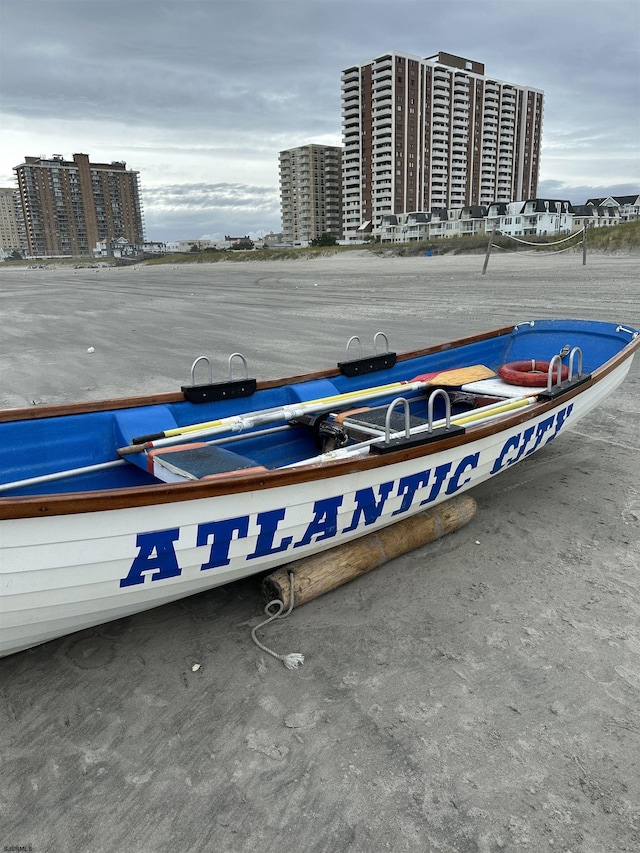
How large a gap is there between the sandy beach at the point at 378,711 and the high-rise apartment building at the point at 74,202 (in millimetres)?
188009

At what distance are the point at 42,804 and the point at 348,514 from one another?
6.59 feet

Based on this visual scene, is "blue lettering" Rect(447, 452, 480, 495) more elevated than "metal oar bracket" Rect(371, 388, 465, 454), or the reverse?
"metal oar bracket" Rect(371, 388, 465, 454)

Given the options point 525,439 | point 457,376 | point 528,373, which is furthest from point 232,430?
point 528,373

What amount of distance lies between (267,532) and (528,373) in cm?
388

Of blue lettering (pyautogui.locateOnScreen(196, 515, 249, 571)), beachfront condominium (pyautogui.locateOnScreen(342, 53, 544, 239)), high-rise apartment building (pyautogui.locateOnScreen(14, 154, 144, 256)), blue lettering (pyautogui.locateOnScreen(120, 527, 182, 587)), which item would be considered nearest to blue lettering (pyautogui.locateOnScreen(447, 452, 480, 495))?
blue lettering (pyautogui.locateOnScreen(196, 515, 249, 571))

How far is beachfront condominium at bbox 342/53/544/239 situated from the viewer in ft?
317

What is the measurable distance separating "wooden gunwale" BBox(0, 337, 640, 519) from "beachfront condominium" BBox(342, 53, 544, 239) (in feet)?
332

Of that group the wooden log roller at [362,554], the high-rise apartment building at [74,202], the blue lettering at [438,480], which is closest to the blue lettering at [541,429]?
the wooden log roller at [362,554]

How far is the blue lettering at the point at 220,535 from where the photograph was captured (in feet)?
9.82

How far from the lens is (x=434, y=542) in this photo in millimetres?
4418

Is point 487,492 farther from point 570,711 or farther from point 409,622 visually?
point 570,711

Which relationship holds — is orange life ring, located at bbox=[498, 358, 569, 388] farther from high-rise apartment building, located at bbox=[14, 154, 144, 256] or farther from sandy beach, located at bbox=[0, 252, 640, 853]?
high-rise apartment building, located at bbox=[14, 154, 144, 256]

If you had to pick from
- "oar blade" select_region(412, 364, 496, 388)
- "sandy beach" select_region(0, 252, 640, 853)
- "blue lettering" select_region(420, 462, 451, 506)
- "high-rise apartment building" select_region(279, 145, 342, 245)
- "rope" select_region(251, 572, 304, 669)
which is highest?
"high-rise apartment building" select_region(279, 145, 342, 245)

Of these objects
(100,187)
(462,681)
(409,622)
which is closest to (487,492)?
(409,622)
